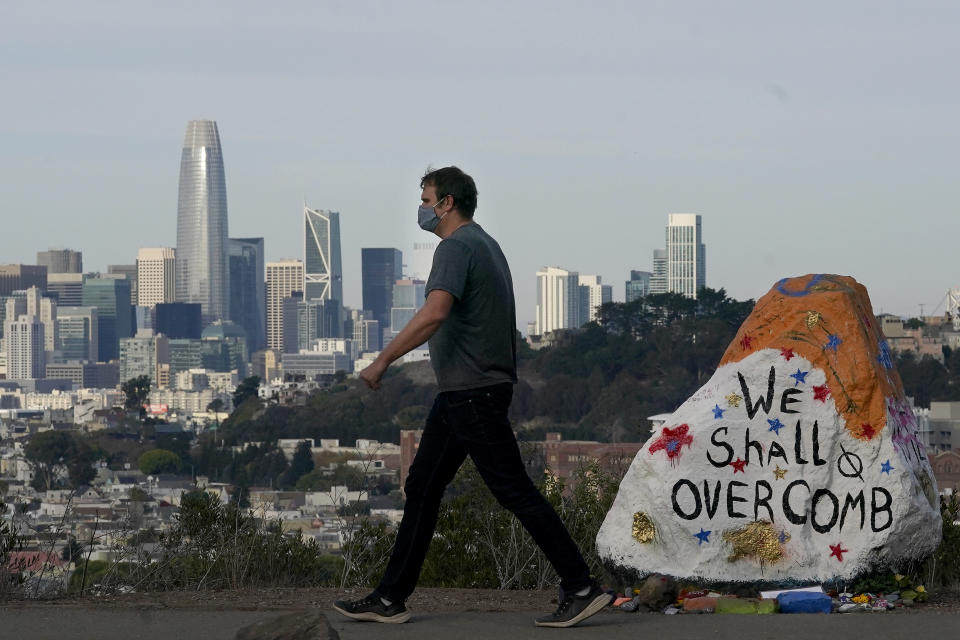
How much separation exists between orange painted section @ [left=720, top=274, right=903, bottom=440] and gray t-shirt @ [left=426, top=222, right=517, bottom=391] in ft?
4.47

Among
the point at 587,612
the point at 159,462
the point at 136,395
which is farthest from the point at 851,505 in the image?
the point at 136,395

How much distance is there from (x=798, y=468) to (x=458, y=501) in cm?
452

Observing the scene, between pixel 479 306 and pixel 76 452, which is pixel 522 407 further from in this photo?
pixel 479 306

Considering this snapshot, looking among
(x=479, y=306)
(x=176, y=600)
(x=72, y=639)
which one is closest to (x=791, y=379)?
(x=479, y=306)

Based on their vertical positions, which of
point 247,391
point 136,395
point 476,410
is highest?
point 476,410

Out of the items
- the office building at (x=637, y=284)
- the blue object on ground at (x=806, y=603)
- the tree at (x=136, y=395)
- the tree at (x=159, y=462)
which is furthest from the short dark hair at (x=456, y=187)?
the office building at (x=637, y=284)

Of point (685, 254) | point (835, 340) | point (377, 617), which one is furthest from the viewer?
point (685, 254)

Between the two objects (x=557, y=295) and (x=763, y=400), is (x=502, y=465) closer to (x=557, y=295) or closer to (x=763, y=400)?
(x=763, y=400)

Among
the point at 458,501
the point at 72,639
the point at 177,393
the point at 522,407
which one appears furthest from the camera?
the point at 177,393

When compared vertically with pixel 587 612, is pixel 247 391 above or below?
below

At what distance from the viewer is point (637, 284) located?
177 m

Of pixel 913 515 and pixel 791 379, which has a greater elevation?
Result: pixel 791 379

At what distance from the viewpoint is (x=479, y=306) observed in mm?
5277

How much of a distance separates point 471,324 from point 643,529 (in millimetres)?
1210
